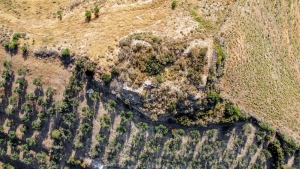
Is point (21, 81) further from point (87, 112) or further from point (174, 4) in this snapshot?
point (174, 4)

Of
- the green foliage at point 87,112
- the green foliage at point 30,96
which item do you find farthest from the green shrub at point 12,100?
the green foliage at point 87,112

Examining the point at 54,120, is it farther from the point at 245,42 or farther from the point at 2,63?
the point at 245,42

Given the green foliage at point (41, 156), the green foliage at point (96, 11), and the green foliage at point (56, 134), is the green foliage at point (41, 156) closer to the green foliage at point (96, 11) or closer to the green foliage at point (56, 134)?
the green foliage at point (56, 134)

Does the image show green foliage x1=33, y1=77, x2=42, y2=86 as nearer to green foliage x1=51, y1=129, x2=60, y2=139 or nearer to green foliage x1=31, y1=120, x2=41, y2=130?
green foliage x1=31, y1=120, x2=41, y2=130

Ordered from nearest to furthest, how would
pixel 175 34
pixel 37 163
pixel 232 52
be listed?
pixel 175 34 < pixel 232 52 < pixel 37 163

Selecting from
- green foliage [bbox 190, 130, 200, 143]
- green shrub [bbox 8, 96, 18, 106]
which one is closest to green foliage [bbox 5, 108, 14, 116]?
green shrub [bbox 8, 96, 18, 106]

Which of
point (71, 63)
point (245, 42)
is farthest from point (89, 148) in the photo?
point (245, 42)
